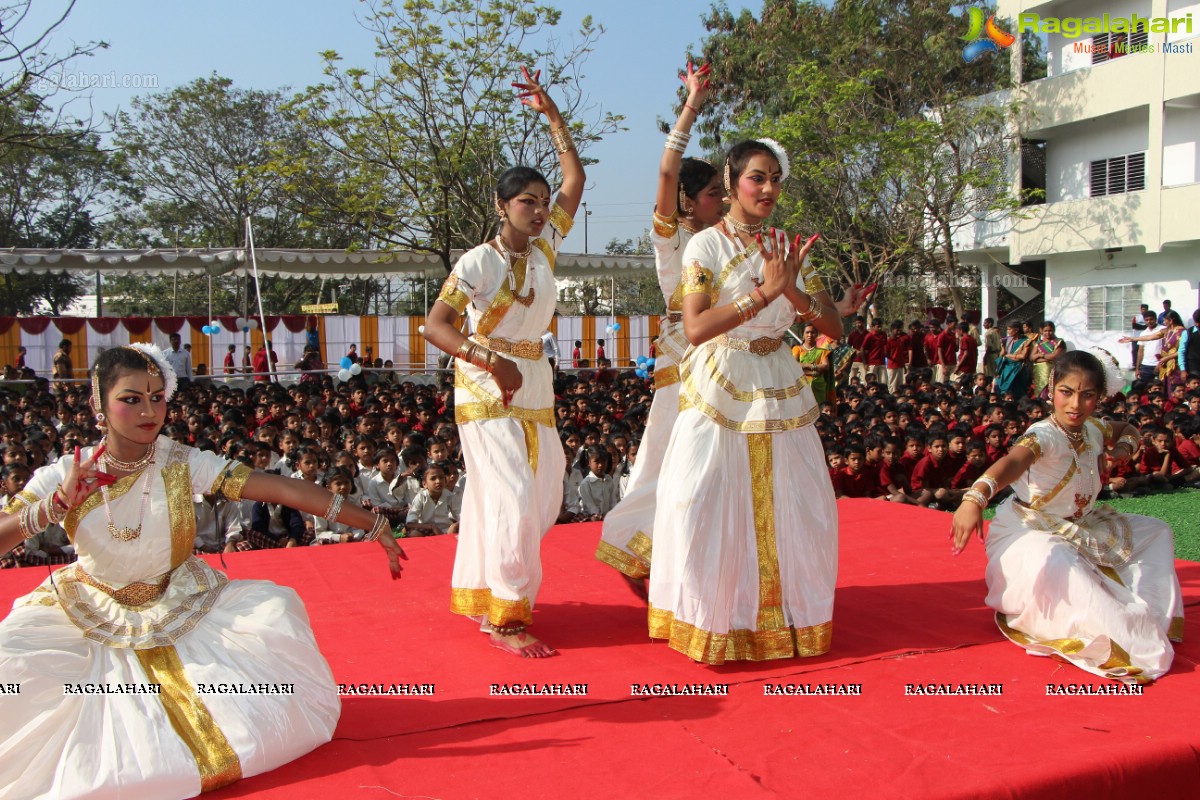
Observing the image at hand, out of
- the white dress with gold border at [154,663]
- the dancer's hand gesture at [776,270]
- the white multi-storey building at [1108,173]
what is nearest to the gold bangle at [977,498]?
the dancer's hand gesture at [776,270]

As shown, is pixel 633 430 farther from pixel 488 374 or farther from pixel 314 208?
pixel 314 208

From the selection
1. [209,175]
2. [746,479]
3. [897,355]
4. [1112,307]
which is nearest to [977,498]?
[746,479]

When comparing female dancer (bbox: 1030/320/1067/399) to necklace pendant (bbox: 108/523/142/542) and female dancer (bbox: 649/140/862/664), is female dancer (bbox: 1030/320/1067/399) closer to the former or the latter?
female dancer (bbox: 649/140/862/664)

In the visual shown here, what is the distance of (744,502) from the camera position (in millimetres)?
3846

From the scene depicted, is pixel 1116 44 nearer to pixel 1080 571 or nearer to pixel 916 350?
pixel 916 350

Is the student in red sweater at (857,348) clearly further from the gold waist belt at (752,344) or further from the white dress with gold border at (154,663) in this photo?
the white dress with gold border at (154,663)

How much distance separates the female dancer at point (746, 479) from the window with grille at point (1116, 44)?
64.7 feet

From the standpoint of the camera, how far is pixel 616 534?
15.0 ft

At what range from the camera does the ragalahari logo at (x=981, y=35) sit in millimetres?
22625

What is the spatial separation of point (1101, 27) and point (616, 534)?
20.8m

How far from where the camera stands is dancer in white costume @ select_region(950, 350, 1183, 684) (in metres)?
3.63

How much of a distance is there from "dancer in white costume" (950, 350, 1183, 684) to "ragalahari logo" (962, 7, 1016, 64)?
68.2ft

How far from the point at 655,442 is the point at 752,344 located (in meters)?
0.90

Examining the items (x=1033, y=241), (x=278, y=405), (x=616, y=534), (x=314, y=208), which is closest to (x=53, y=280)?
(x=314, y=208)
